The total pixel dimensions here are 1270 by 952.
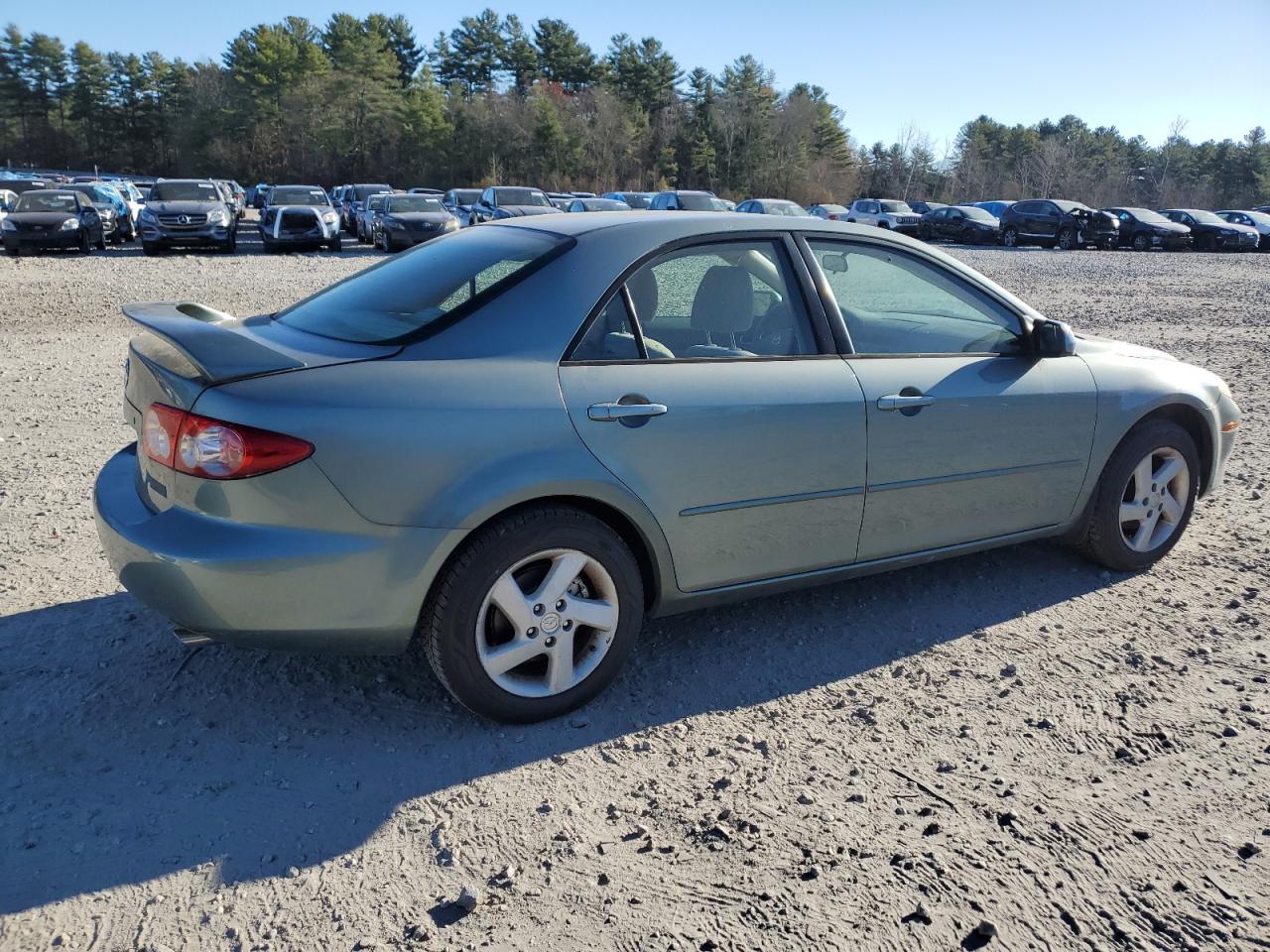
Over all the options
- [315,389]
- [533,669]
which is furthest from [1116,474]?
[315,389]

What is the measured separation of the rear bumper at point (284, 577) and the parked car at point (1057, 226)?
36824 millimetres

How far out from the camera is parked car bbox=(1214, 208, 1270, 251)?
36906 millimetres

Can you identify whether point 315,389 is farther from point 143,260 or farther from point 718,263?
point 143,260

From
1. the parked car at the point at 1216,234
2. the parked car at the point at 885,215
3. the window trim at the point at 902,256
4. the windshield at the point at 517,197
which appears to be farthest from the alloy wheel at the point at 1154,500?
the parked car at the point at 1216,234

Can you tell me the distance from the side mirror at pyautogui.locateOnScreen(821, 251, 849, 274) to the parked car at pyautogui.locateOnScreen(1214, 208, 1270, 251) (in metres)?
40.2

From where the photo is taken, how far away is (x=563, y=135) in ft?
239

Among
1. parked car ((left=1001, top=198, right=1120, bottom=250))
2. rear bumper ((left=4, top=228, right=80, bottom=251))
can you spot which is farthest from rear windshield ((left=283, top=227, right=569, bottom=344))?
parked car ((left=1001, top=198, right=1120, bottom=250))

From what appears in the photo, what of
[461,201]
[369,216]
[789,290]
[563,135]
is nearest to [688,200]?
[461,201]

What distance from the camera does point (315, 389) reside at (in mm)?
2838

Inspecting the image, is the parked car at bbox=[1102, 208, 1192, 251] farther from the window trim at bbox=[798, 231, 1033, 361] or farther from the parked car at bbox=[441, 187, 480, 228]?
the window trim at bbox=[798, 231, 1033, 361]

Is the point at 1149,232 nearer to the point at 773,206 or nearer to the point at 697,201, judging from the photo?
the point at 773,206

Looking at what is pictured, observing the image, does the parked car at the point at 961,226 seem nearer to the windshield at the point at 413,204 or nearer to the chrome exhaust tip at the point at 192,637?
the windshield at the point at 413,204

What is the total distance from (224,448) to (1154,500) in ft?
13.4

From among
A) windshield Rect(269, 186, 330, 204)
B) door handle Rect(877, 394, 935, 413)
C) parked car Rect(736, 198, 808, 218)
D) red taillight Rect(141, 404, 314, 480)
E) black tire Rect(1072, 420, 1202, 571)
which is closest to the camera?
red taillight Rect(141, 404, 314, 480)
